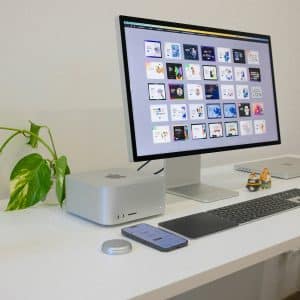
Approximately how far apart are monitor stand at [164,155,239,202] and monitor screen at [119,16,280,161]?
86 mm

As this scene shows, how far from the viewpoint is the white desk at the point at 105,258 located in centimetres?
69

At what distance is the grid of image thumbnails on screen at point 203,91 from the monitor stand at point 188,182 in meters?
0.11

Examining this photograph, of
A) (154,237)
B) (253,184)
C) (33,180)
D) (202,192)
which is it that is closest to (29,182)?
(33,180)

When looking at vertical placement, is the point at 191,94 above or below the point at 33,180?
above

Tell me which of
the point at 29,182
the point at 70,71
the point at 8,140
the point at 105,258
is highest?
the point at 70,71

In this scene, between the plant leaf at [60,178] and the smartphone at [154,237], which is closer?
the smartphone at [154,237]

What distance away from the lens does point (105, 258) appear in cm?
81

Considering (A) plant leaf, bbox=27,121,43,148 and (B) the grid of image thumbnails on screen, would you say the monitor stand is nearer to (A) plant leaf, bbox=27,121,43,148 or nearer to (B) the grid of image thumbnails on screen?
(B) the grid of image thumbnails on screen

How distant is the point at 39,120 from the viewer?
52.8 inches

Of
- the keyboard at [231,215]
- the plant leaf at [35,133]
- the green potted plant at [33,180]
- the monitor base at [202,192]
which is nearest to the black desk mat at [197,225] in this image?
A: the keyboard at [231,215]

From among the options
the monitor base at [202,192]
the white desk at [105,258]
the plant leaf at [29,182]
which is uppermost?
the plant leaf at [29,182]

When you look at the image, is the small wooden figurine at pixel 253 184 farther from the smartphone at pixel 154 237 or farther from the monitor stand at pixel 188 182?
the smartphone at pixel 154 237

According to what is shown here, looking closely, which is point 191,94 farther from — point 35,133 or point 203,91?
point 35,133

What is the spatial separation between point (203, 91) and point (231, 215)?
1.31ft
